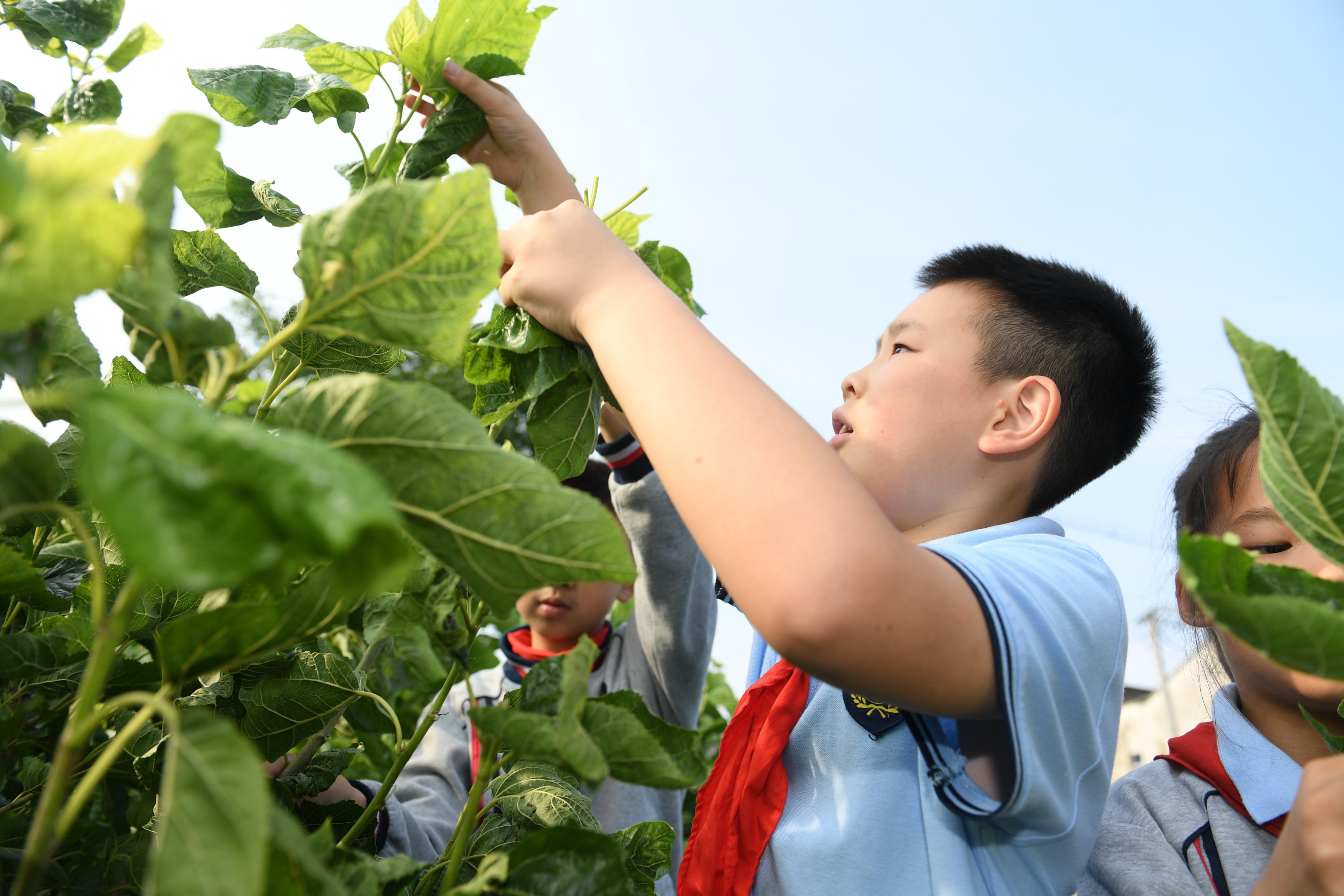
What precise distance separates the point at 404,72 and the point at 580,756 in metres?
0.82

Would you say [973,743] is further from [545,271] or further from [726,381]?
[545,271]

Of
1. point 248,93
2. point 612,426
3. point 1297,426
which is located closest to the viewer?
point 1297,426

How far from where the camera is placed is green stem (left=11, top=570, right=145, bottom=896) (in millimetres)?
459

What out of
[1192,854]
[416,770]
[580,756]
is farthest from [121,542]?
[416,770]

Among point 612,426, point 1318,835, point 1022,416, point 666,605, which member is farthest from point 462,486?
point 666,605

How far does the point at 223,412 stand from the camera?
588mm

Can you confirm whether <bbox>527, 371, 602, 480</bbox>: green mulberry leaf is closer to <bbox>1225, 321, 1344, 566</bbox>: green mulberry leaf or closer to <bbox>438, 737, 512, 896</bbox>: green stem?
<bbox>438, 737, 512, 896</bbox>: green stem

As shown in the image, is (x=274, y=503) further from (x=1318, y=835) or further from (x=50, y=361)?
(x=1318, y=835)

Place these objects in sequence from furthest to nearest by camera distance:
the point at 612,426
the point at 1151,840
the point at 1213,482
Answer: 1. the point at 612,426
2. the point at 1213,482
3. the point at 1151,840

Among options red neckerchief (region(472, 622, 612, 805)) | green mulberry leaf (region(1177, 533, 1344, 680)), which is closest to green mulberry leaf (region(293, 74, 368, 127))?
green mulberry leaf (region(1177, 533, 1344, 680))

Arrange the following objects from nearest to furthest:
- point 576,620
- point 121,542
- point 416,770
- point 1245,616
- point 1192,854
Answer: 1. point 121,542
2. point 1245,616
3. point 1192,854
4. point 416,770
5. point 576,620

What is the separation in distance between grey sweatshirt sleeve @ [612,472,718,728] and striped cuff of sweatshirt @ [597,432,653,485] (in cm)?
1

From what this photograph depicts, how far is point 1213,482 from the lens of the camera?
1823mm

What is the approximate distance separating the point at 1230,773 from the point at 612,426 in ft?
4.39
